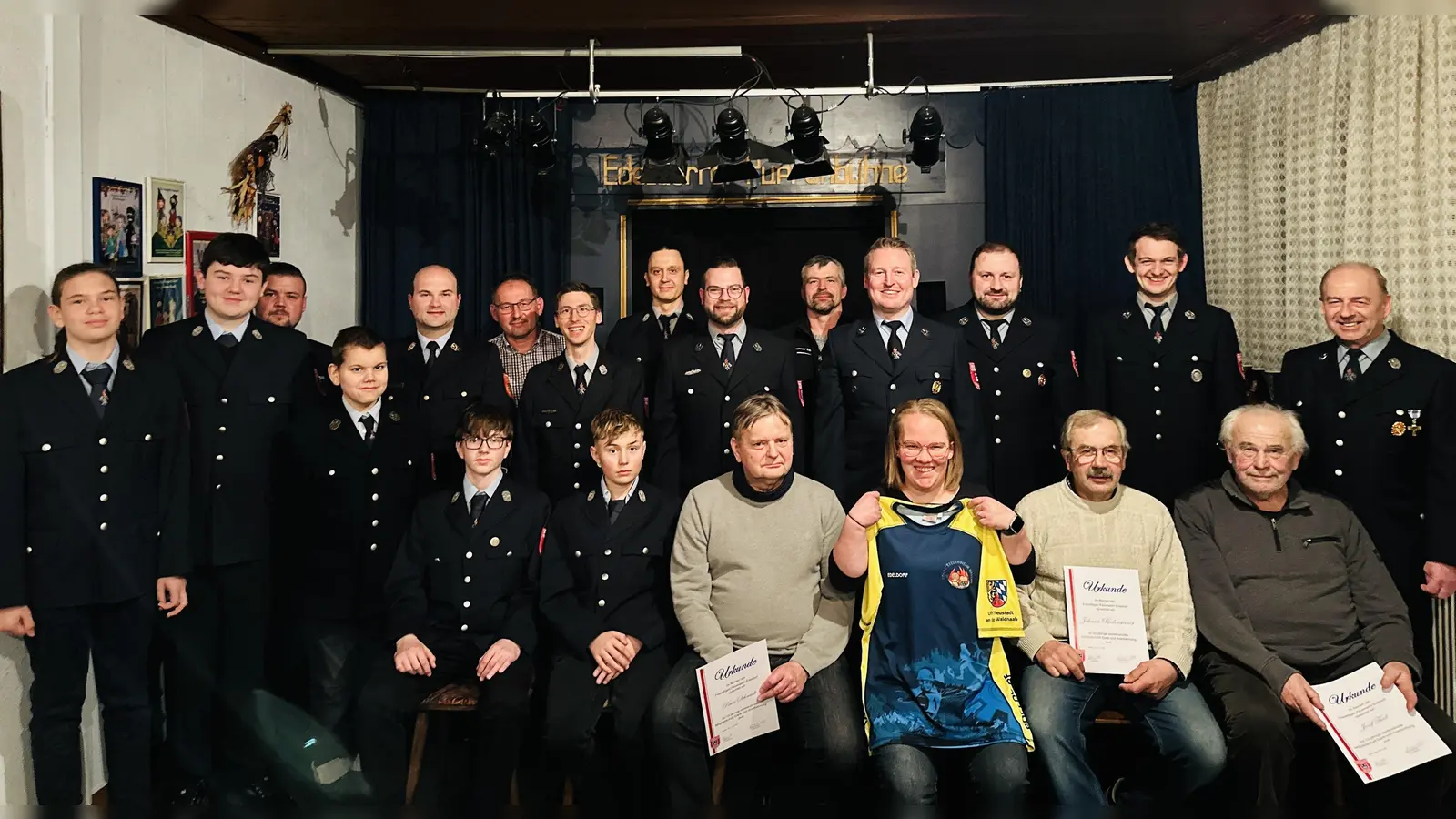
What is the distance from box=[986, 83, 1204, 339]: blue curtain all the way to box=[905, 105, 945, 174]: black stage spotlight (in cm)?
49

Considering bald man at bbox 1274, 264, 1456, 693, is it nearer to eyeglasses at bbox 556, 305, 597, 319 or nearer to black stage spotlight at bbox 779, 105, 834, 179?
black stage spotlight at bbox 779, 105, 834, 179

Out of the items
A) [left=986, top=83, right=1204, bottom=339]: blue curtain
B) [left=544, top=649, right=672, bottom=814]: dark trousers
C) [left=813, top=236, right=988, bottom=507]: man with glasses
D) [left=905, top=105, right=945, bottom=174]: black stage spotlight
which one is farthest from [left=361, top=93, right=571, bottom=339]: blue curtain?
[left=544, top=649, right=672, bottom=814]: dark trousers

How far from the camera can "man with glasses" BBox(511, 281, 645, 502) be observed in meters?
3.84

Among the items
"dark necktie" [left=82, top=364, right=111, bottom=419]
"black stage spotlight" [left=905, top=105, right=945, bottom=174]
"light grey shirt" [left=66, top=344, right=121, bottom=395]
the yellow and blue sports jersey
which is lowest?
the yellow and blue sports jersey

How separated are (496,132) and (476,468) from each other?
2386mm

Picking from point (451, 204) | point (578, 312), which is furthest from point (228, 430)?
point (451, 204)

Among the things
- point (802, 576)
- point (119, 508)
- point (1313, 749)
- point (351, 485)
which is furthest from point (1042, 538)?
point (119, 508)

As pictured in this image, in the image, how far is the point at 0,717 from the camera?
308cm

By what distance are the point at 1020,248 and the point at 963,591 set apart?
10.4 feet

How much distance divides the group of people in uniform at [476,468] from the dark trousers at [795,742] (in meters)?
0.12

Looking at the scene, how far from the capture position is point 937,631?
2.92 m

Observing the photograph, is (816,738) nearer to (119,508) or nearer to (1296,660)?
(1296,660)

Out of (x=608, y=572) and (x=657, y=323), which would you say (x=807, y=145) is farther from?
(x=608, y=572)

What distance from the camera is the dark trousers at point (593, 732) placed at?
3.04m
